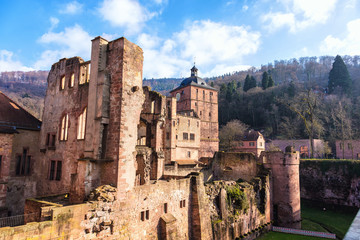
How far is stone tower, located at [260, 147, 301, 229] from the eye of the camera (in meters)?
21.3

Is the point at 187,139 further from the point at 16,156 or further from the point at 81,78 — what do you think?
the point at 16,156

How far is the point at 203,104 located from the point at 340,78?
37.7 meters

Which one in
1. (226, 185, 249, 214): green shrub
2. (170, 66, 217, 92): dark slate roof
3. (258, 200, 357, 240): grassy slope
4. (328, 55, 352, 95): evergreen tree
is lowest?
(258, 200, 357, 240): grassy slope

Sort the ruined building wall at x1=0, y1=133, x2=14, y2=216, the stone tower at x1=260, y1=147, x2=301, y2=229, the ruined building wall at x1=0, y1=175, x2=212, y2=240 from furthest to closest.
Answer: the stone tower at x1=260, y1=147, x2=301, y2=229
the ruined building wall at x1=0, y1=133, x2=14, y2=216
the ruined building wall at x1=0, y1=175, x2=212, y2=240

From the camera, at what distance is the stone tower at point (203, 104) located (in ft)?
165

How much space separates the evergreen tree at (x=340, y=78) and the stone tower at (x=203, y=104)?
33.0 m

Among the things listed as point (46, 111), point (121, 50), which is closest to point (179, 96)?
point (46, 111)

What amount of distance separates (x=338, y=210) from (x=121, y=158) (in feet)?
89.9

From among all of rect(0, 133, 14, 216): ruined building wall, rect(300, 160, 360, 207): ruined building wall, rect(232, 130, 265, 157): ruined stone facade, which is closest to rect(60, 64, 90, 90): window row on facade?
rect(0, 133, 14, 216): ruined building wall

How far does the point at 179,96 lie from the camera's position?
54906 mm

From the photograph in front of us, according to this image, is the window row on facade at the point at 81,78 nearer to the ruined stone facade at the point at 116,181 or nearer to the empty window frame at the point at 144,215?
the ruined stone facade at the point at 116,181

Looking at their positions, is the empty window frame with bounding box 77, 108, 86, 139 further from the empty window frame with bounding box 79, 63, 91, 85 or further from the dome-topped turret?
the dome-topped turret

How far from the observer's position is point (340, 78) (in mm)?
62781

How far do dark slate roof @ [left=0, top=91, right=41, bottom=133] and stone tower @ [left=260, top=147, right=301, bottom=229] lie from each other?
1937cm
